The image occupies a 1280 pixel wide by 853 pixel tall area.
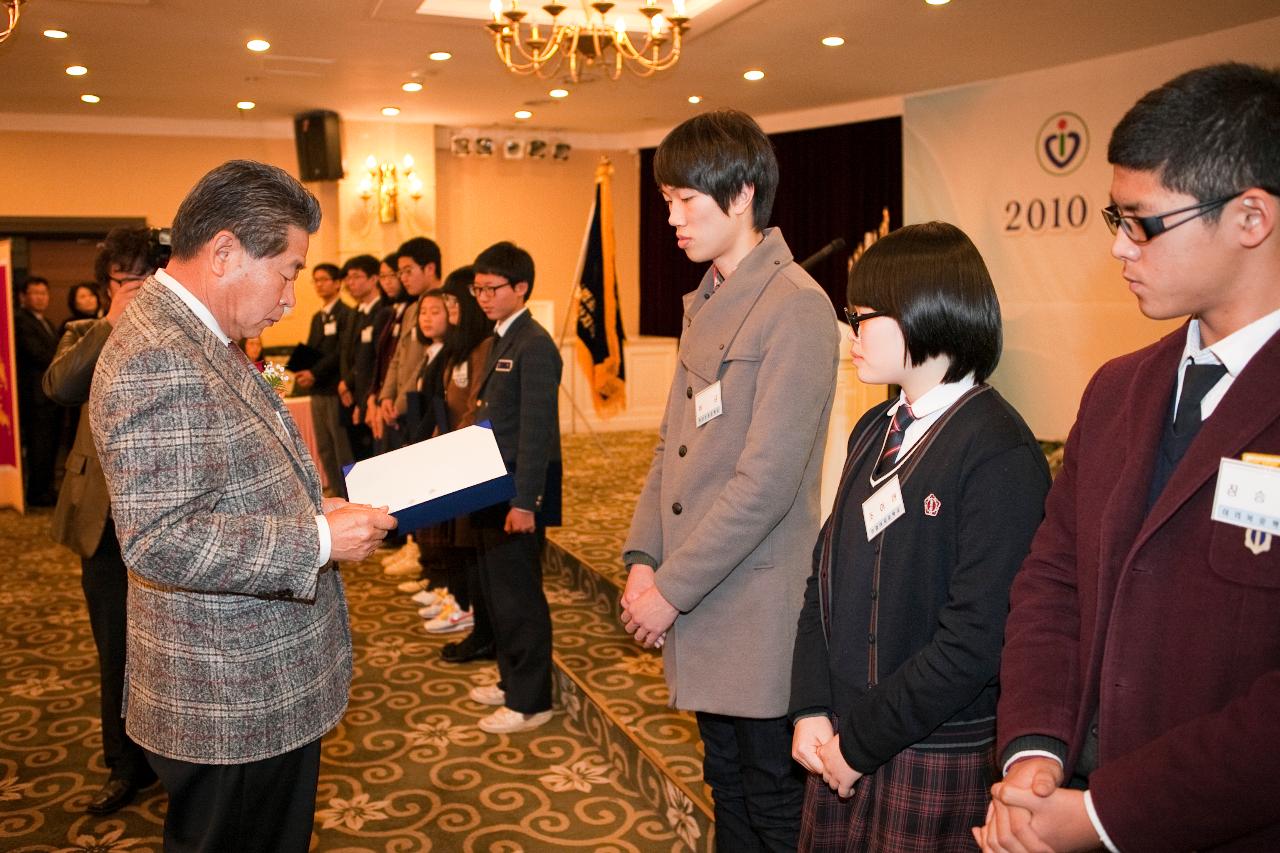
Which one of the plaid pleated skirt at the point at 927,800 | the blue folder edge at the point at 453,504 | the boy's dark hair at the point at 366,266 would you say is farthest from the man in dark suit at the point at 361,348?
the plaid pleated skirt at the point at 927,800

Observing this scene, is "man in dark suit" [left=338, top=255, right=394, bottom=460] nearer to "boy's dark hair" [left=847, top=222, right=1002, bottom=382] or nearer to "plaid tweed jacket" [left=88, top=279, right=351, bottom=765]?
"plaid tweed jacket" [left=88, top=279, right=351, bottom=765]

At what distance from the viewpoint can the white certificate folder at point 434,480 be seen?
5.79 ft

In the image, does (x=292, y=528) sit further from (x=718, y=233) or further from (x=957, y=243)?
(x=957, y=243)

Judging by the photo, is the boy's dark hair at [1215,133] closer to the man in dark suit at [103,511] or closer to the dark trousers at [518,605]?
the man in dark suit at [103,511]

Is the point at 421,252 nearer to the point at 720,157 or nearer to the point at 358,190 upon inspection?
the point at 720,157

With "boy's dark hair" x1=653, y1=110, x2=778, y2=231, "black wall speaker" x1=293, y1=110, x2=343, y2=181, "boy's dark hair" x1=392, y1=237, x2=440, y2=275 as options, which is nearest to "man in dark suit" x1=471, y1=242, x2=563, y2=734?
"boy's dark hair" x1=653, y1=110, x2=778, y2=231

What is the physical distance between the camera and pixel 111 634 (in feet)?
9.22

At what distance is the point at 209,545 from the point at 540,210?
1001cm

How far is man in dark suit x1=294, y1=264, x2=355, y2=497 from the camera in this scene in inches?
247

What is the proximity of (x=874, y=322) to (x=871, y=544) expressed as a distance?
34cm

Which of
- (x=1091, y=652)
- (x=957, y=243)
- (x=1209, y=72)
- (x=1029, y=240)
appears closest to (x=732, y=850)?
(x=1091, y=652)

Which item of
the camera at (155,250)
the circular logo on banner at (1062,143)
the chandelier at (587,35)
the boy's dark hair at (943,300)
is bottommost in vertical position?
the boy's dark hair at (943,300)

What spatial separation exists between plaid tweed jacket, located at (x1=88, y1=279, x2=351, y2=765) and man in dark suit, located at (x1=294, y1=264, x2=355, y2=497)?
4.73 metres

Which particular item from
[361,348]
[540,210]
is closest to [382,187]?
[540,210]
